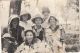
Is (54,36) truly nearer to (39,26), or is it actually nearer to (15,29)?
(39,26)

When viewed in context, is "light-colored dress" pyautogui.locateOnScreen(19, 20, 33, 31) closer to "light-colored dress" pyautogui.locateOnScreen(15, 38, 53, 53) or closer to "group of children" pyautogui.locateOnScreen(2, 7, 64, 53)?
"group of children" pyautogui.locateOnScreen(2, 7, 64, 53)

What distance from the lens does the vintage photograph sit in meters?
1.13

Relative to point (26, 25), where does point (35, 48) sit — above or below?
below

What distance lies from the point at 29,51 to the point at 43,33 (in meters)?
0.14

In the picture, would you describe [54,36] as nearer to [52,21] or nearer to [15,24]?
[52,21]

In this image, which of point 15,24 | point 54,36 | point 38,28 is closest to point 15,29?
point 15,24

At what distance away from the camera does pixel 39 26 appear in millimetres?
1146

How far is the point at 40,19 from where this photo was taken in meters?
1.15

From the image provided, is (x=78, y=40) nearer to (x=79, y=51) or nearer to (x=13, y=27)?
(x=79, y=51)

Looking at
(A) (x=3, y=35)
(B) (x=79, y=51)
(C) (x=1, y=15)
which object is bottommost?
(B) (x=79, y=51)

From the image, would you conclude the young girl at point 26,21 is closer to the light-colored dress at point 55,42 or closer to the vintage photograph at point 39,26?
the vintage photograph at point 39,26

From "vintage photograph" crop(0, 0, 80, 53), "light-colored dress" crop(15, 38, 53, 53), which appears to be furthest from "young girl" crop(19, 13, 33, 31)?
"light-colored dress" crop(15, 38, 53, 53)

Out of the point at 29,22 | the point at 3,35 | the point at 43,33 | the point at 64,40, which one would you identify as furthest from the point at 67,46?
the point at 3,35

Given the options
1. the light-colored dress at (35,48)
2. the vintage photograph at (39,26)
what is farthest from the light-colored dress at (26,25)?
the light-colored dress at (35,48)
